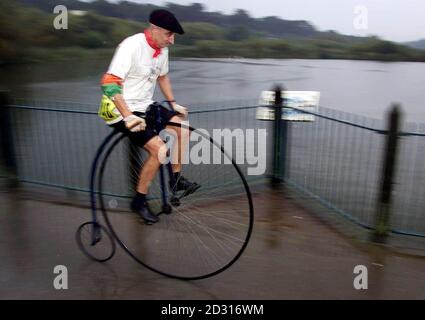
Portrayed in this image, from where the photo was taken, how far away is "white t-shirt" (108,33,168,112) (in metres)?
3.23

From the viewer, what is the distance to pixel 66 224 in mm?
4492

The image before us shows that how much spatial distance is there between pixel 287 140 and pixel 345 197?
1336 mm

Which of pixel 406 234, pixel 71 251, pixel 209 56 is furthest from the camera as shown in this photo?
pixel 209 56

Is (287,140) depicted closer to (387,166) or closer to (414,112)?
(387,166)

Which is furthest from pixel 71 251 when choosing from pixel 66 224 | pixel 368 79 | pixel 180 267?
pixel 368 79

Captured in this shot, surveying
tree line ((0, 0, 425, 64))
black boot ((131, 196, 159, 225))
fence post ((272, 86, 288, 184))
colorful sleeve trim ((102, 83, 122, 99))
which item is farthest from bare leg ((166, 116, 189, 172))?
tree line ((0, 0, 425, 64))

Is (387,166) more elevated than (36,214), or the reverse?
(387,166)

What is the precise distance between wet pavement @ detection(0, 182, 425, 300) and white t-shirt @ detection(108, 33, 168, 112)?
1.46m

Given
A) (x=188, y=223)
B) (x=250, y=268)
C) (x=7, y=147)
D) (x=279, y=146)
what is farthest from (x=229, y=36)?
(x=250, y=268)

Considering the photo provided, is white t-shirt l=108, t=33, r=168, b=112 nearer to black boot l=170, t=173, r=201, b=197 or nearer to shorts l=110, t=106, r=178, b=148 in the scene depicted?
shorts l=110, t=106, r=178, b=148

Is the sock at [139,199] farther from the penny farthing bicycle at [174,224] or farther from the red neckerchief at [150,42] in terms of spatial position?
the red neckerchief at [150,42]

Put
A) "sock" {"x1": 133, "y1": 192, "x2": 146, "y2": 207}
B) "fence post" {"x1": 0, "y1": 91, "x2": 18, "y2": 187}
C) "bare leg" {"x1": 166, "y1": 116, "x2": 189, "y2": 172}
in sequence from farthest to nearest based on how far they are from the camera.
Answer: "fence post" {"x1": 0, "y1": 91, "x2": 18, "y2": 187} → "sock" {"x1": 133, "y1": 192, "x2": 146, "y2": 207} → "bare leg" {"x1": 166, "y1": 116, "x2": 189, "y2": 172}

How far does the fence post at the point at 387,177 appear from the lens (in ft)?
13.1

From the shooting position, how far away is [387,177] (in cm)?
411
